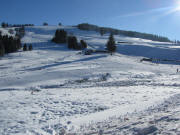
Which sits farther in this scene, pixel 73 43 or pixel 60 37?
pixel 60 37

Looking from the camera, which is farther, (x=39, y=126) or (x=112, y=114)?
(x=112, y=114)

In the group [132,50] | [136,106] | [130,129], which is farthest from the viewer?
[132,50]

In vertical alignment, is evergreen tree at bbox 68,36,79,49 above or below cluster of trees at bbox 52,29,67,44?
below

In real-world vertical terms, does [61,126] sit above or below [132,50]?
below

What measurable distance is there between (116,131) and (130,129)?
1.98ft

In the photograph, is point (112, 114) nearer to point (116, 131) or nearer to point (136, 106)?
point (136, 106)

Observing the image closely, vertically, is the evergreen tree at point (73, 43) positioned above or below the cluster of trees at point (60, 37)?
below

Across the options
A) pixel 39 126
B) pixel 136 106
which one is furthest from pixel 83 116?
pixel 136 106

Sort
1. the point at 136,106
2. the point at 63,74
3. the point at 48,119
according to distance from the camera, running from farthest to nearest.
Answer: the point at 63,74
the point at 136,106
the point at 48,119

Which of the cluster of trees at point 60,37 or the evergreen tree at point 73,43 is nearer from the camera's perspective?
the evergreen tree at point 73,43

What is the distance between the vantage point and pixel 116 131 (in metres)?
5.99

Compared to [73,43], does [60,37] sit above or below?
above

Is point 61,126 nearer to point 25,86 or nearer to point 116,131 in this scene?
point 116,131

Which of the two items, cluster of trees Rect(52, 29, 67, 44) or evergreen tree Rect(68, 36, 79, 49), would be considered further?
cluster of trees Rect(52, 29, 67, 44)
